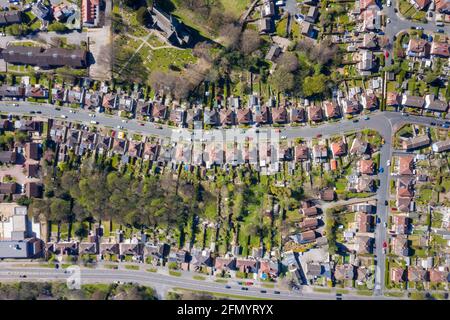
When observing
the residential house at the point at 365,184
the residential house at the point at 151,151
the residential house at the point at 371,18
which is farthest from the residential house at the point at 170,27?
the residential house at the point at 365,184

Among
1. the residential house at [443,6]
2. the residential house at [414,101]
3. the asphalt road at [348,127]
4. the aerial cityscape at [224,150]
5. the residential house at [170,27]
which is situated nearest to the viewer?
the residential house at [443,6]

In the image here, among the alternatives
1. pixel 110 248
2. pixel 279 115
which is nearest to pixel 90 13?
pixel 279 115

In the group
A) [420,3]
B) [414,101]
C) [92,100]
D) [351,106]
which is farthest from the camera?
[92,100]

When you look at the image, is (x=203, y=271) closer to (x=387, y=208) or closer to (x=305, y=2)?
(x=387, y=208)

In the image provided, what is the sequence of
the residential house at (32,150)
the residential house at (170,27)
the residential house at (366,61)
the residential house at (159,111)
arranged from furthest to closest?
the residential house at (32,150)
the residential house at (159,111)
the residential house at (366,61)
the residential house at (170,27)

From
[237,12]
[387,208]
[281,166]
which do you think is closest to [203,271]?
[281,166]

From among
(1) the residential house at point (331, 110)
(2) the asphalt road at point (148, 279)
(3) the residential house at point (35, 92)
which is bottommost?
(2) the asphalt road at point (148, 279)

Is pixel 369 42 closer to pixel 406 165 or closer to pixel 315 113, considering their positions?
pixel 315 113

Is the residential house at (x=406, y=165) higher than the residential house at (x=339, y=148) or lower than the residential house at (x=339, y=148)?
lower

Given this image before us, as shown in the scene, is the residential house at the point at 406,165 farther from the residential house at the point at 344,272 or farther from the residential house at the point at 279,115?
the residential house at the point at 279,115

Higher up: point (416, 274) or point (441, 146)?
point (441, 146)

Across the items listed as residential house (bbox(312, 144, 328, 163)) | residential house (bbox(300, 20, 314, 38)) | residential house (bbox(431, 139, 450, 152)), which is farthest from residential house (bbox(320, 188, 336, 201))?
residential house (bbox(300, 20, 314, 38))
